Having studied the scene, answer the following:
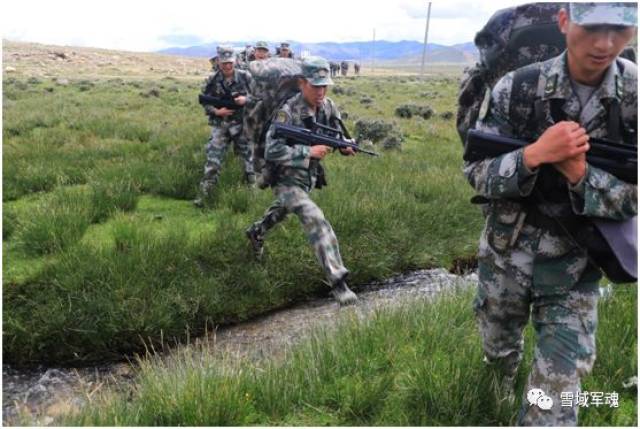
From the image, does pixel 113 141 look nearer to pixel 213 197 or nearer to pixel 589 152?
pixel 213 197

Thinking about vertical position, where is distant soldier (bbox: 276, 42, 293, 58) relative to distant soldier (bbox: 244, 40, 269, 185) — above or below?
above

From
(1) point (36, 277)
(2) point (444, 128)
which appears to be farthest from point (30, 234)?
(2) point (444, 128)

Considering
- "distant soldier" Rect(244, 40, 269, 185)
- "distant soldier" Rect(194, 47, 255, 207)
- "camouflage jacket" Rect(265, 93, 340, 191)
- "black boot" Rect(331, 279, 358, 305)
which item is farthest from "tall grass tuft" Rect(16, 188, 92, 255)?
"black boot" Rect(331, 279, 358, 305)

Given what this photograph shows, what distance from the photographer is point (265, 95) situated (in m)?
5.88

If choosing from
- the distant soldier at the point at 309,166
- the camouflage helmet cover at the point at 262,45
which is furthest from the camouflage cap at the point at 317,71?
the camouflage helmet cover at the point at 262,45

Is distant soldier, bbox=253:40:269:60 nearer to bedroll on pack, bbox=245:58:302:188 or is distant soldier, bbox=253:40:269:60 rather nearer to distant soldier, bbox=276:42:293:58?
distant soldier, bbox=276:42:293:58

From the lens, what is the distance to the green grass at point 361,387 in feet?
10.1

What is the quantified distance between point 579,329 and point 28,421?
2.73m

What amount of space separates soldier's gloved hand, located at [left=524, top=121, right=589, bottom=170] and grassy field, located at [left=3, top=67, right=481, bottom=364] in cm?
320

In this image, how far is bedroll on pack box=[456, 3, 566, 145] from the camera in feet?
9.67

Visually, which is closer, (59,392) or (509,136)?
(509,136)

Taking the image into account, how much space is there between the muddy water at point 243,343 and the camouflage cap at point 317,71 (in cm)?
199

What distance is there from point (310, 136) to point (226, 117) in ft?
12.9

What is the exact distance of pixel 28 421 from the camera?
3.01 m
